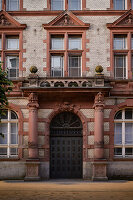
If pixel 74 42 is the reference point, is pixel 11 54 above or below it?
below

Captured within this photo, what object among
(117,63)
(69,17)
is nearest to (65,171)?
(117,63)

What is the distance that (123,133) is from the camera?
18391 millimetres

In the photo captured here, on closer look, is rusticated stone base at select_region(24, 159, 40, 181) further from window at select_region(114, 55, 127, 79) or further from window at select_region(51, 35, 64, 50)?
window at select_region(114, 55, 127, 79)

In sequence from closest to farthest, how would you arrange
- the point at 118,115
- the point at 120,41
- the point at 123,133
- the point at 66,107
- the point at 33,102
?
the point at 33,102, the point at 66,107, the point at 123,133, the point at 118,115, the point at 120,41

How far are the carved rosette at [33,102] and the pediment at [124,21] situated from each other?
5.47 meters

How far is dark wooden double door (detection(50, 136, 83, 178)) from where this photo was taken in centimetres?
1825

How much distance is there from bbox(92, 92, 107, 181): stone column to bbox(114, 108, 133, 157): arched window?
116 centimetres

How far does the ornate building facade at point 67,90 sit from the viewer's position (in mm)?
17750

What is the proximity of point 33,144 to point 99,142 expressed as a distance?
3254 millimetres

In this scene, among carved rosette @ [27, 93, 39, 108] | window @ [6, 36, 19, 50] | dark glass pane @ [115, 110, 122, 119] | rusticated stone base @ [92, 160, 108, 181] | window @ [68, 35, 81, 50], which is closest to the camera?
rusticated stone base @ [92, 160, 108, 181]

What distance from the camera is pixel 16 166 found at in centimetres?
1803

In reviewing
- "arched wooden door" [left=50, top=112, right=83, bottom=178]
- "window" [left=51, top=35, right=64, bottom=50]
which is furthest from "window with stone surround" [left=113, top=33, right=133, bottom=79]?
"arched wooden door" [left=50, top=112, right=83, bottom=178]

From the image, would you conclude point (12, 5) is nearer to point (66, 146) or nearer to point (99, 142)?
point (66, 146)

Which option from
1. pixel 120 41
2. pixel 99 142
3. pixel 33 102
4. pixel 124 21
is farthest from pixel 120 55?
pixel 33 102
